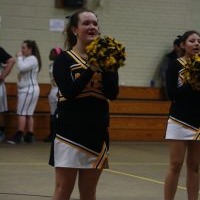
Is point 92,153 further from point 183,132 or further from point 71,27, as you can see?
point 183,132

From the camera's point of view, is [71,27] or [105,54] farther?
[71,27]

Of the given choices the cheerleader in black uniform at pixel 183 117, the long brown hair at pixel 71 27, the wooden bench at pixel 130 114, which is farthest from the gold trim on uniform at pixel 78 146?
the wooden bench at pixel 130 114

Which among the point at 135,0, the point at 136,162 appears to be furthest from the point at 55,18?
the point at 136,162

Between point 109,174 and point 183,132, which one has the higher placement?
point 183,132

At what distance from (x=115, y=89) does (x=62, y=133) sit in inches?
17.4

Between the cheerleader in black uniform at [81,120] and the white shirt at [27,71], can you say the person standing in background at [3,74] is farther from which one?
the cheerleader in black uniform at [81,120]

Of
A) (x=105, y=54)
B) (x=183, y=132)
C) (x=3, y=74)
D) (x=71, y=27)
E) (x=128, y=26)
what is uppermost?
Result: (x=71, y=27)

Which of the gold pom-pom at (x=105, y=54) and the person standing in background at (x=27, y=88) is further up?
the gold pom-pom at (x=105, y=54)

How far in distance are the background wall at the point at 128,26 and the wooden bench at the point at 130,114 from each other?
0.47 meters

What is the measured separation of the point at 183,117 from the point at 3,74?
19.4ft

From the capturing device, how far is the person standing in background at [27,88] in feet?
35.0

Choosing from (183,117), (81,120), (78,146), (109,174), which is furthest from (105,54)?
(109,174)

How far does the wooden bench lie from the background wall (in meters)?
0.47

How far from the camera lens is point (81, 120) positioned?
3.79 meters
